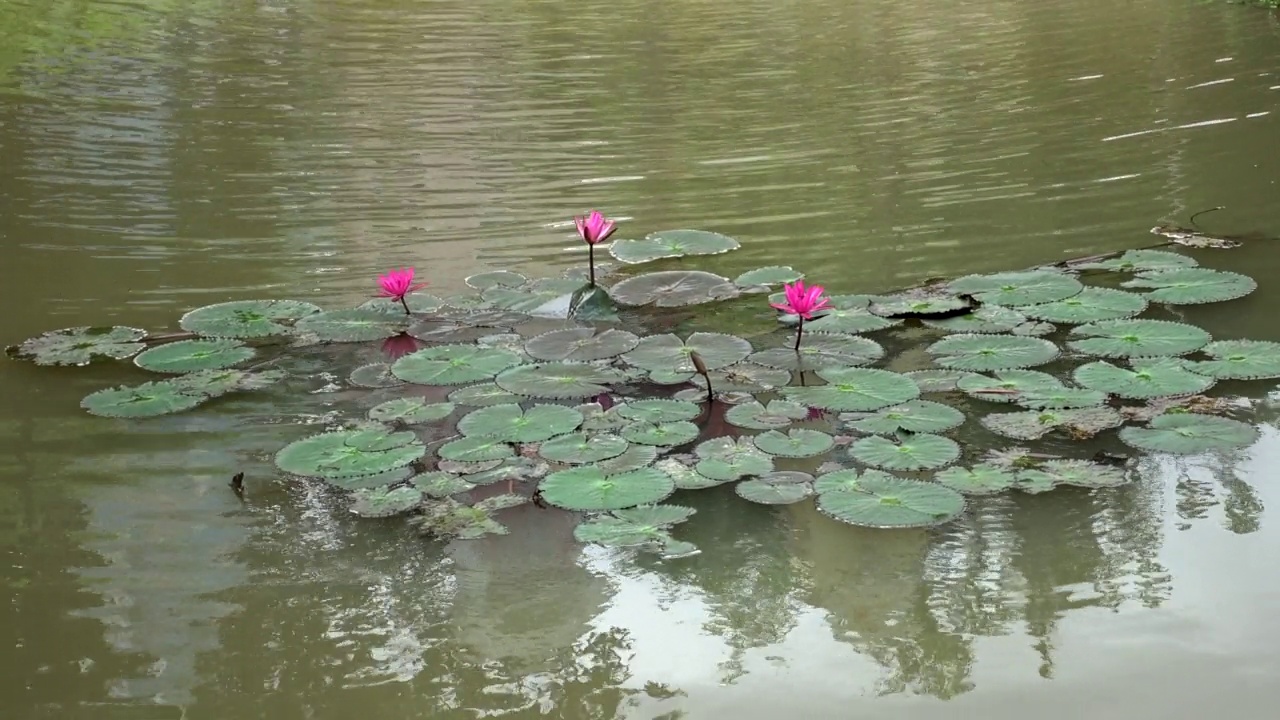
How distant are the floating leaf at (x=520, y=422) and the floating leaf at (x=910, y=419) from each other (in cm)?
62

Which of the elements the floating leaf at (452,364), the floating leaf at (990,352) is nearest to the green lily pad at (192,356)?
the floating leaf at (452,364)

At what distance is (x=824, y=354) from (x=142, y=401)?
165 cm

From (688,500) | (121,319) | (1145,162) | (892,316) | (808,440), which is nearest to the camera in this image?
(688,500)

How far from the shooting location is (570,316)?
336 cm

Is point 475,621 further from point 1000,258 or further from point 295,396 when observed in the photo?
point 1000,258

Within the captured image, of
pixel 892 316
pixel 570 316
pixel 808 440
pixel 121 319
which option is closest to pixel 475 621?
pixel 808 440

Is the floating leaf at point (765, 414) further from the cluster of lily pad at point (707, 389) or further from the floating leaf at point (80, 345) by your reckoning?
the floating leaf at point (80, 345)

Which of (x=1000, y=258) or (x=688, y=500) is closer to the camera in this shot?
(x=688, y=500)

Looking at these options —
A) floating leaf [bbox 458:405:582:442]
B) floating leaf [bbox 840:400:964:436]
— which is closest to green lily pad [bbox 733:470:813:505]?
floating leaf [bbox 840:400:964:436]

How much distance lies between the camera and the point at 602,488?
7.79ft

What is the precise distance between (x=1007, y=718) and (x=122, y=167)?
4760 mm

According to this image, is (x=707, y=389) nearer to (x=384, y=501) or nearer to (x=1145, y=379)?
(x=384, y=501)

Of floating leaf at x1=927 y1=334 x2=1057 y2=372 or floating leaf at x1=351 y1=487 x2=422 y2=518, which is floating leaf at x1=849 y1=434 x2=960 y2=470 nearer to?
floating leaf at x1=927 y1=334 x2=1057 y2=372

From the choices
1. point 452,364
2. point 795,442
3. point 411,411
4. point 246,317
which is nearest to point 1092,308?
point 795,442
